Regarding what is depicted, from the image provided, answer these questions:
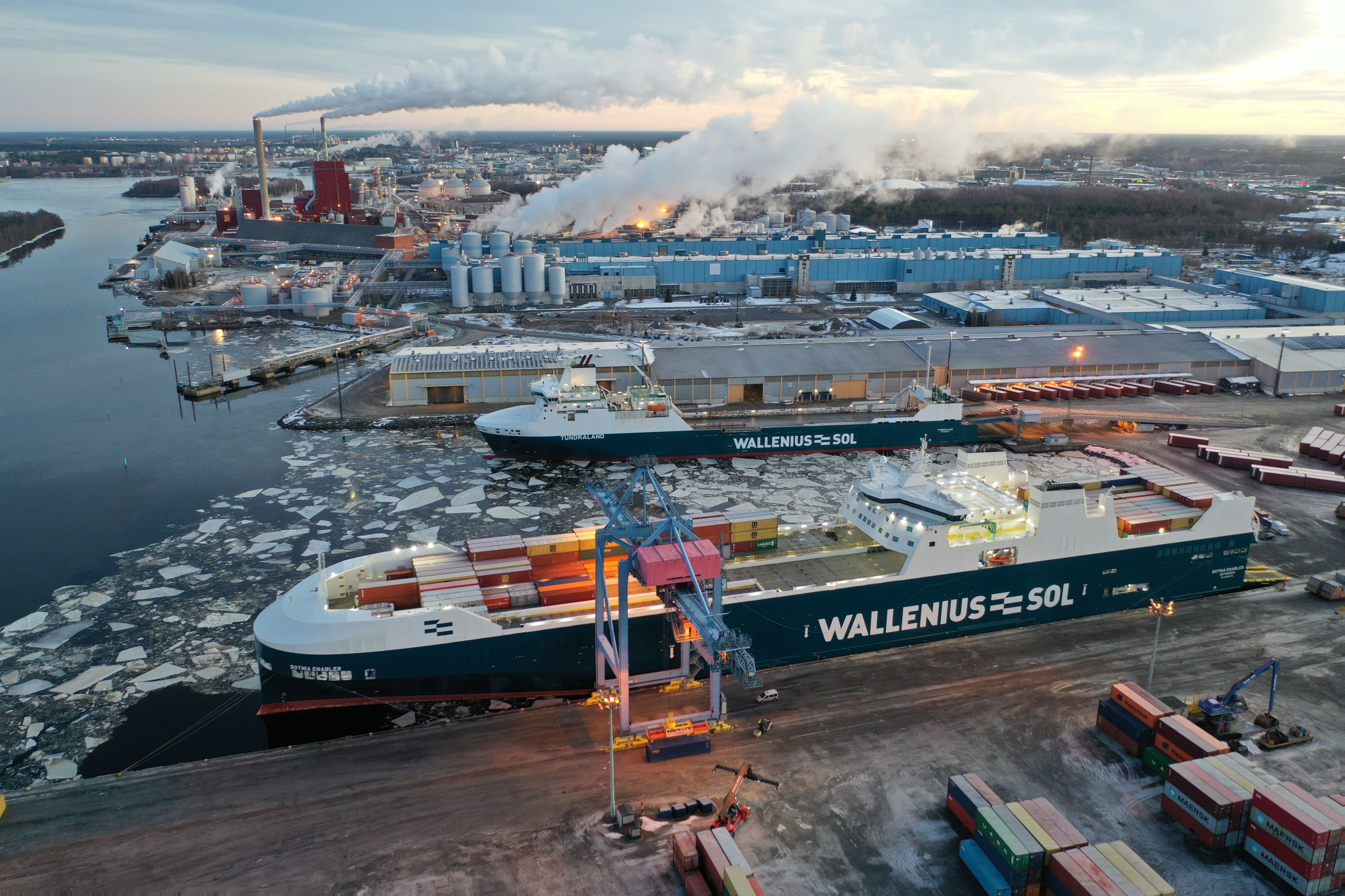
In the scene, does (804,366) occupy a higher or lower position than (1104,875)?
higher

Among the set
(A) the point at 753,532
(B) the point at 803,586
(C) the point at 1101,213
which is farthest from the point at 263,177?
(C) the point at 1101,213

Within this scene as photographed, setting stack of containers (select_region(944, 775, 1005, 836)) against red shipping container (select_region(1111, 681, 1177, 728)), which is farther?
red shipping container (select_region(1111, 681, 1177, 728))

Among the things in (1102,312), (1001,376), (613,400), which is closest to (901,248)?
(1102,312)

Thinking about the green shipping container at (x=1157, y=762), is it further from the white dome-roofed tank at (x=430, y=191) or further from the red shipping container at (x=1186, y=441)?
the white dome-roofed tank at (x=430, y=191)

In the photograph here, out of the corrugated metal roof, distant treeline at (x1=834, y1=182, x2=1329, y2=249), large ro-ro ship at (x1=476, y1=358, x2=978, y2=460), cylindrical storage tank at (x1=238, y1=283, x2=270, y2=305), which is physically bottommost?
large ro-ro ship at (x1=476, y1=358, x2=978, y2=460)

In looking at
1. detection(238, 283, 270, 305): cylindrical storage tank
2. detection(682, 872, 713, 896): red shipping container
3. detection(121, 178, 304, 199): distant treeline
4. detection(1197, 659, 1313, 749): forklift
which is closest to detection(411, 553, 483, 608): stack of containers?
detection(682, 872, 713, 896): red shipping container

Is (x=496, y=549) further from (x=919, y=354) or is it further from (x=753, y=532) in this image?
(x=919, y=354)

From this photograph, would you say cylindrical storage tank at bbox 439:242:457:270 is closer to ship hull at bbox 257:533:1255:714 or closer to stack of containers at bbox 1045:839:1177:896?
ship hull at bbox 257:533:1255:714
